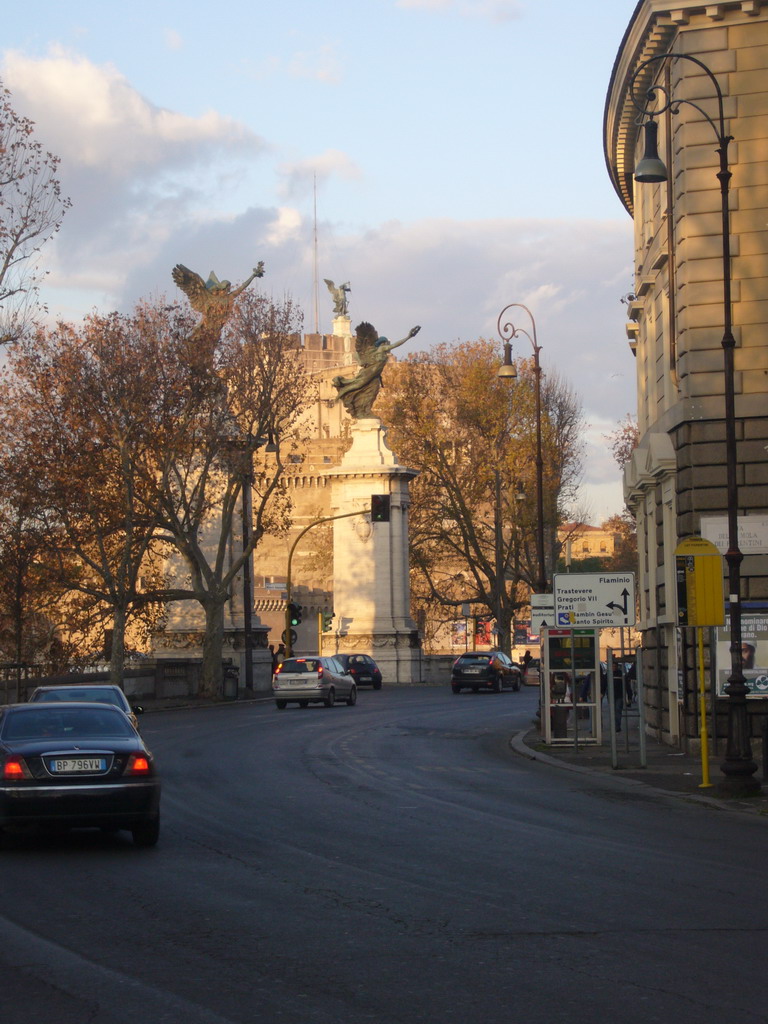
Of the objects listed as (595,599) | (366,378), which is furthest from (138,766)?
(366,378)

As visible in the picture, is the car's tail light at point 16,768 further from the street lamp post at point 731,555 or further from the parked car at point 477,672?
the parked car at point 477,672

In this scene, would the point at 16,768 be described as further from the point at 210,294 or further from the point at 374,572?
the point at 374,572

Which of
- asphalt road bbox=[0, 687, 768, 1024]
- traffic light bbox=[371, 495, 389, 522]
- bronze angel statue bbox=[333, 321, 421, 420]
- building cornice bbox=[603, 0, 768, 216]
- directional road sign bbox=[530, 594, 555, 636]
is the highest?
bronze angel statue bbox=[333, 321, 421, 420]

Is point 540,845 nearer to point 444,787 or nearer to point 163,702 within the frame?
point 444,787

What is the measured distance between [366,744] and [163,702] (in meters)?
25.3

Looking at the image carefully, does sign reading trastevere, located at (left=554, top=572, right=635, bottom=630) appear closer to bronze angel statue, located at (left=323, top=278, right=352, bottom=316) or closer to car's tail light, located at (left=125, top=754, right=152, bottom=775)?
car's tail light, located at (left=125, top=754, right=152, bottom=775)

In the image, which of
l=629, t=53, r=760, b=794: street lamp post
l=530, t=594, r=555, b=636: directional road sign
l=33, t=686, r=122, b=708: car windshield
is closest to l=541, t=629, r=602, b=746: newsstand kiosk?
l=530, t=594, r=555, b=636: directional road sign

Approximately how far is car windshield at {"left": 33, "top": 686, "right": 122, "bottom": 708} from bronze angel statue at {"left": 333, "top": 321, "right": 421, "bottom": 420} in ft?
196

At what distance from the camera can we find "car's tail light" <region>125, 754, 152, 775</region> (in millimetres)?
14281

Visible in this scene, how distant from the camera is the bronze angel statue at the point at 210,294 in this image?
54.0 metres

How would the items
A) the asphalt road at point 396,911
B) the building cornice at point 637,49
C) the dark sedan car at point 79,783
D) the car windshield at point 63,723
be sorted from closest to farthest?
the asphalt road at point 396,911 → the dark sedan car at point 79,783 → the car windshield at point 63,723 → the building cornice at point 637,49

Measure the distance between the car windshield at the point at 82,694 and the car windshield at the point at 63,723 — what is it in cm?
197

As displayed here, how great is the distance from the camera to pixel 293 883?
40.0ft

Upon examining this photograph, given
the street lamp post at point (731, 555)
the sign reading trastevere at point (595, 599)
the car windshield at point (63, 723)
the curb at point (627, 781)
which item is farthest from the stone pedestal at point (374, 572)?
the car windshield at point (63, 723)
